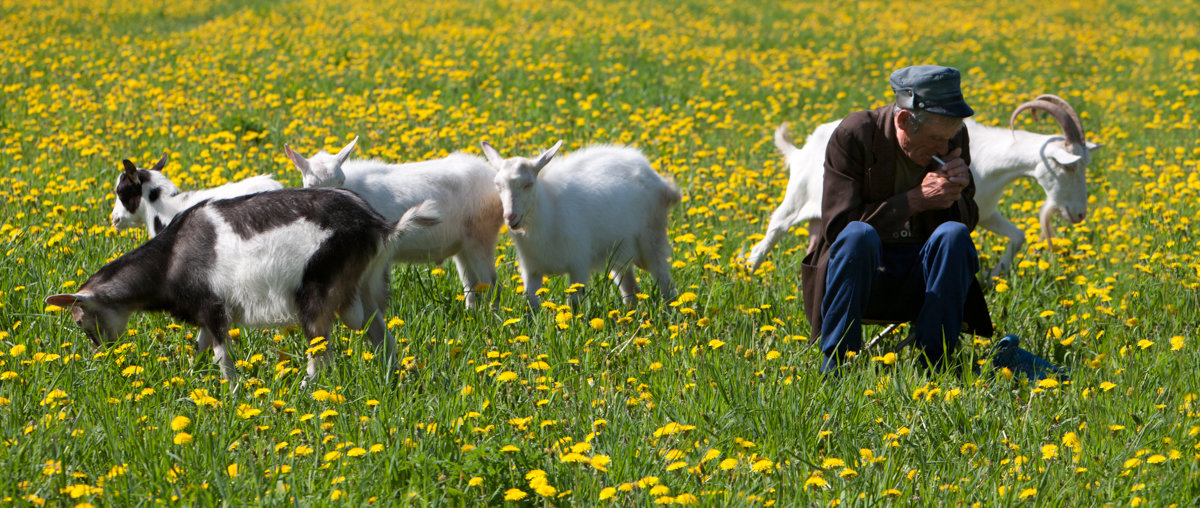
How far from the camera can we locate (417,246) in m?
5.64

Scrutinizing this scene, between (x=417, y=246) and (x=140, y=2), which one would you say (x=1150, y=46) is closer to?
(x=417, y=246)

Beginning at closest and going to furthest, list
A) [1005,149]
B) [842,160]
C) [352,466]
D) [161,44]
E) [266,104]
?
[352,466] < [842,160] < [1005,149] < [266,104] < [161,44]

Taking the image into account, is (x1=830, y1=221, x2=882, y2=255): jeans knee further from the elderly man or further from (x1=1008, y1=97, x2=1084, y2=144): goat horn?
(x1=1008, y1=97, x2=1084, y2=144): goat horn

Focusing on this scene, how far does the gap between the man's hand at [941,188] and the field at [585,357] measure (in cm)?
66

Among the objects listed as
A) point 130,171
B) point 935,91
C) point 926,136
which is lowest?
point 130,171

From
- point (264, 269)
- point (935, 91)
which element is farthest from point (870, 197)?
point (264, 269)

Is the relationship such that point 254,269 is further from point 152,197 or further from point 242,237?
point 152,197

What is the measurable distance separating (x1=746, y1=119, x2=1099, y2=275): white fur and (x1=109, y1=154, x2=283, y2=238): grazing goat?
297 cm

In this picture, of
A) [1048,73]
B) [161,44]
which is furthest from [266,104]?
[1048,73]

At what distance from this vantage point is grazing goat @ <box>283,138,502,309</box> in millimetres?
5613

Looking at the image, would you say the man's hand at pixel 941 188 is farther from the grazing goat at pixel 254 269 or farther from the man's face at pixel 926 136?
the grazing goat at pixel 254 269

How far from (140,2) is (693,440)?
20071 mm

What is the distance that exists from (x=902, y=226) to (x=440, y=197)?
2.43 meters

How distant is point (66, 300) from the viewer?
427 centimetres
